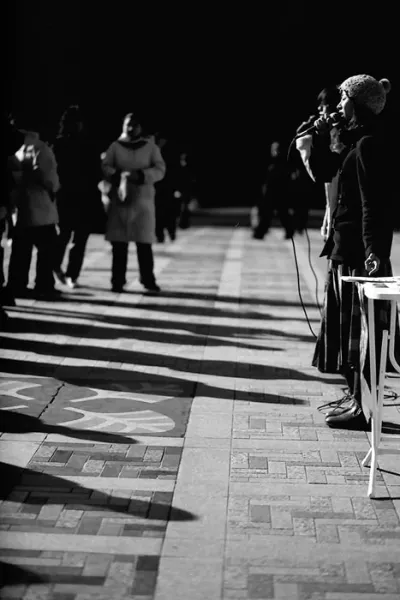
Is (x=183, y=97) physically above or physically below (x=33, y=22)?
below

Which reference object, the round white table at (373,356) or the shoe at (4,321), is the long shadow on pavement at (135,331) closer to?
the shoe at (4,321)

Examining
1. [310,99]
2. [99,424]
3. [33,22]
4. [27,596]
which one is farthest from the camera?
[310,99]

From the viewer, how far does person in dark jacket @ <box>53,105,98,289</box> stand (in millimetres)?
11195

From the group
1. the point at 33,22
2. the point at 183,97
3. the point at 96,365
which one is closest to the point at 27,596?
the point at 96,365

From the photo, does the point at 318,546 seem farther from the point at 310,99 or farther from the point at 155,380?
the point at 310,99

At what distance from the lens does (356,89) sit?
5.23 m

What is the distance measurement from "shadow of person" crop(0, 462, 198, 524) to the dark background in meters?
29.3

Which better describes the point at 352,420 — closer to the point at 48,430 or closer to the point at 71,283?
the point at 48,430

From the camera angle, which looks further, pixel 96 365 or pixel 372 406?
pixel 96 365

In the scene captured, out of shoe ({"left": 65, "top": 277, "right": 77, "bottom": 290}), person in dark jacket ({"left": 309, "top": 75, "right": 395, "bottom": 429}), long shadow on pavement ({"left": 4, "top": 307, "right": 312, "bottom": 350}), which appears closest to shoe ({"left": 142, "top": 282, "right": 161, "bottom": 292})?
shoe ({"left": 65, "top": 277, "right": 77, "bottom": 290})

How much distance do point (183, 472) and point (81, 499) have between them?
22.6 inches

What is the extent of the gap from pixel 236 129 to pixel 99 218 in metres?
29.0

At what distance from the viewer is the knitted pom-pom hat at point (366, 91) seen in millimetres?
5223

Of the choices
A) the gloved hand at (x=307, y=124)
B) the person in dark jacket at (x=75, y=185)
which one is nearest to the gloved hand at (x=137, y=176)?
the person in dark jacket at (x=75, y=185)
